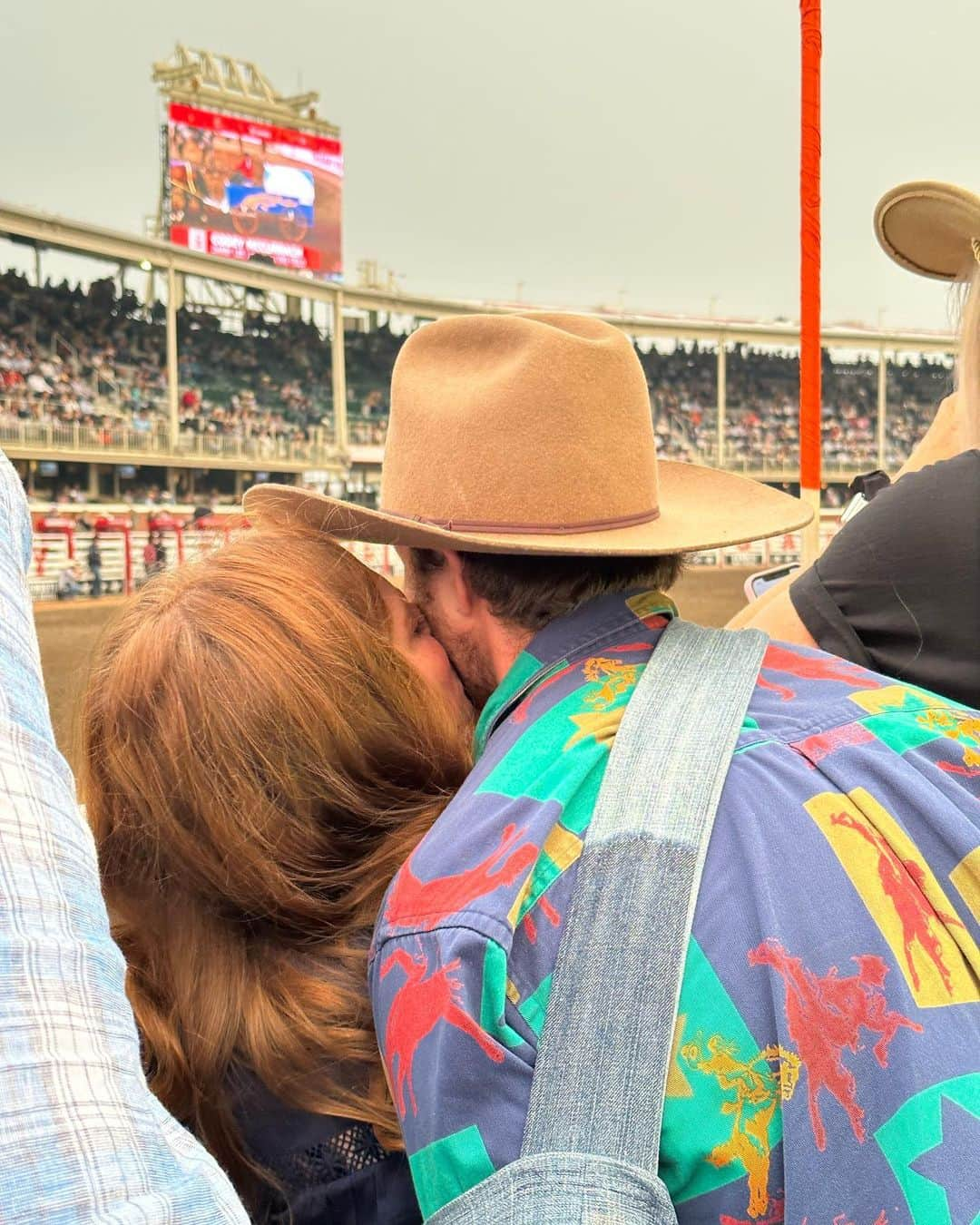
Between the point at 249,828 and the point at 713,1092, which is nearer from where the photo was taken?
the point at 713,1092

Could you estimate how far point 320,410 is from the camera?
2231cm

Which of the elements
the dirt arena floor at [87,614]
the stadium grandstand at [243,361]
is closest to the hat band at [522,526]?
the dirt arena floor at [87,614]

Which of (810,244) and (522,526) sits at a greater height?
(810,244)

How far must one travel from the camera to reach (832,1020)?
1.97 feet

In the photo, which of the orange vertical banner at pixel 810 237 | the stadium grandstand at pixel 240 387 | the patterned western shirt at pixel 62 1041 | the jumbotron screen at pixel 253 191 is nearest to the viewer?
the patterned western shirt at pixel 62 1041

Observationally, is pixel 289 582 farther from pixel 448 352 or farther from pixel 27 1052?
pixel 27 1052

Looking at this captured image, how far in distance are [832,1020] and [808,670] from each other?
0.27 m

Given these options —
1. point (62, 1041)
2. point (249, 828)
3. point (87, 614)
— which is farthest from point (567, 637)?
point (87, 614)

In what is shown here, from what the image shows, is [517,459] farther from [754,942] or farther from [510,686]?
[754,942]

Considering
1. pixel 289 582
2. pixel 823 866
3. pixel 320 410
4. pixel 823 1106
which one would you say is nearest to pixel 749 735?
pixel 823 866

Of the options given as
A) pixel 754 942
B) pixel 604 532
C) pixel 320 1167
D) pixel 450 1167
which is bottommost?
pixel 320 1167

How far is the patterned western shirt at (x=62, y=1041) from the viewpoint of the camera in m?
0.28

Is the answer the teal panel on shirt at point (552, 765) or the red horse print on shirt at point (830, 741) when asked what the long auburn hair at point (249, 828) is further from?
the red horse print on shirt at point (830, 741)

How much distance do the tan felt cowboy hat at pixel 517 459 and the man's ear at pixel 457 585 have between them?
2cm
